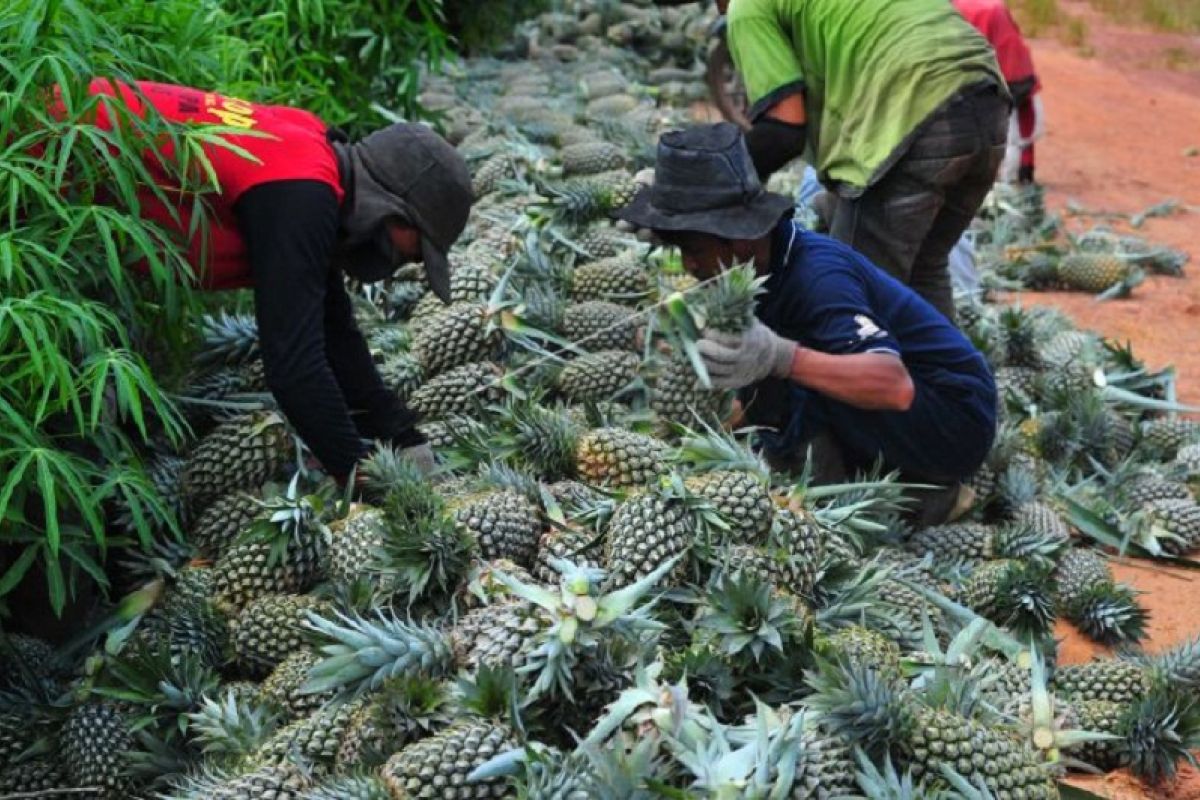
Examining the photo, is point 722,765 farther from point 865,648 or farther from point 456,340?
point 456,340

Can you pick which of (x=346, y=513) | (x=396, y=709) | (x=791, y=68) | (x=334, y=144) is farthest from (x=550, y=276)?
(x=396, y=709)

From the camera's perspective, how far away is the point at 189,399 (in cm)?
464

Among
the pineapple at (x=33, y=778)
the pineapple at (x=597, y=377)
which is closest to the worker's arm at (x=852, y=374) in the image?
the pineapple at (x=597, y=377)

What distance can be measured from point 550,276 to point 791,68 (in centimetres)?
109

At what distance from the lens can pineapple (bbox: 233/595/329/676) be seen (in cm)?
383

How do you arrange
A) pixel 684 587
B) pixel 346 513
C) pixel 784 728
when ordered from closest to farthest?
pixel 784 728 → pixel 684 587 → pixel 346 513

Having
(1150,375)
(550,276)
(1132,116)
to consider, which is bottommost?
(1132,116)

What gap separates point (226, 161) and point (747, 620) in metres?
1.74

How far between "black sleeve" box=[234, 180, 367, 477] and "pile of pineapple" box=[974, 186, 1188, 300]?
4874 millimetres

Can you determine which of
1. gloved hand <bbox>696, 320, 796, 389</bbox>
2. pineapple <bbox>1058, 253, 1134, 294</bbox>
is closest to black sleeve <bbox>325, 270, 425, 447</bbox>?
gloved hand <bbox>696, 320, 796, 389</bbox>

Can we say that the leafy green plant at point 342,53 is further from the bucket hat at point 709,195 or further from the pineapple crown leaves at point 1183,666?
the pineapple crown leaves at point 1183,666

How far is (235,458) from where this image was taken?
4.47 m

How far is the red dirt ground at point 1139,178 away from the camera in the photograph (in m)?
5.06

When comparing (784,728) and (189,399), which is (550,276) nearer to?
(189,399)
